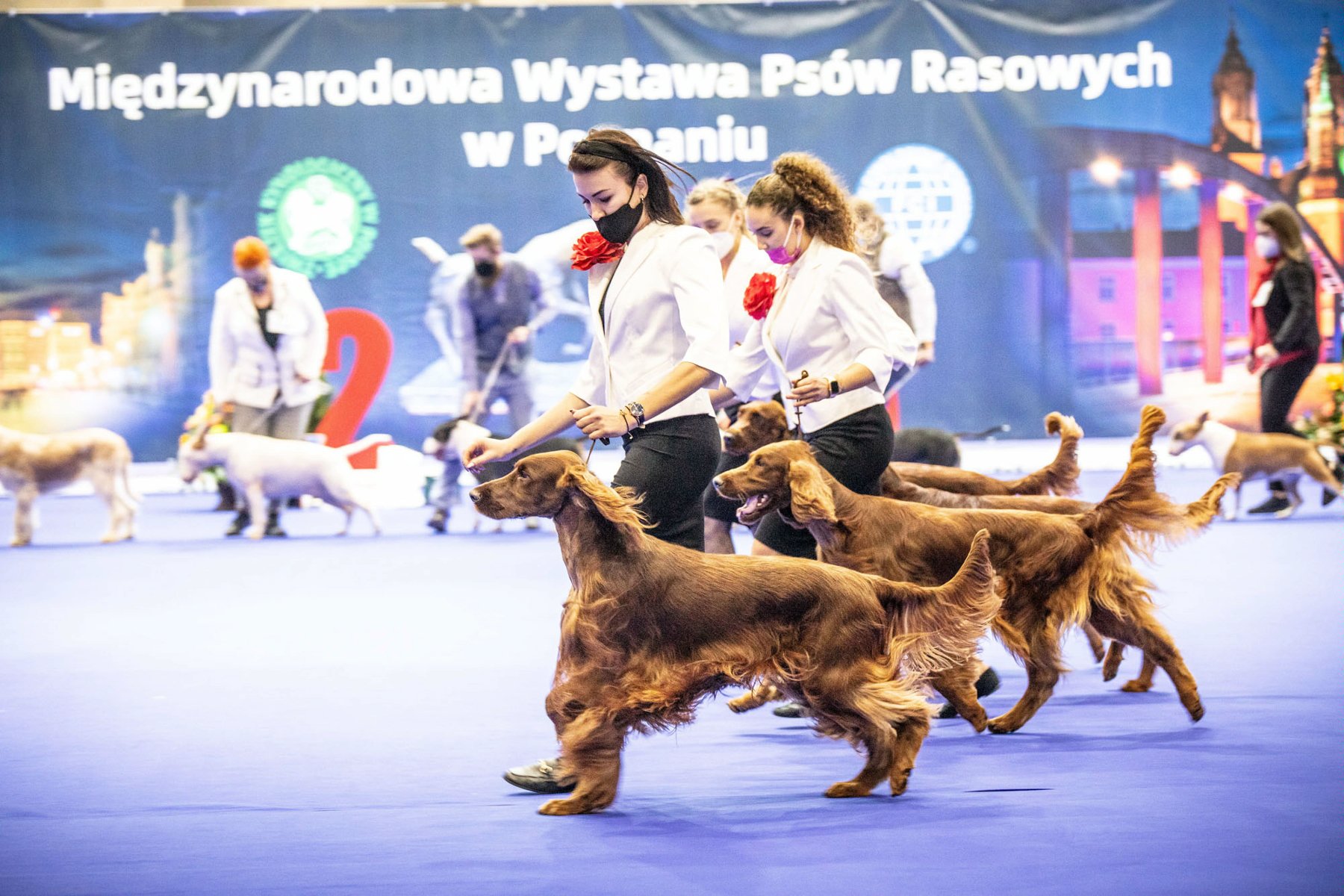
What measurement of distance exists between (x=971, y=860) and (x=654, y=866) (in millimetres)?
625

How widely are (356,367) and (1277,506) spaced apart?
279 inches

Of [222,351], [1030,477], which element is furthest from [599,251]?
[222,351]

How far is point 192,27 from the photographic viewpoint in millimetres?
11805

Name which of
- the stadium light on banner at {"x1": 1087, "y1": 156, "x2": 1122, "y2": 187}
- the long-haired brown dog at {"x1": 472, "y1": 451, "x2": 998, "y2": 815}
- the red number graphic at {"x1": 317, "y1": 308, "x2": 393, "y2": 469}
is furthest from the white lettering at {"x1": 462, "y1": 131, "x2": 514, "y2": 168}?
the long-haired brown dog at {"x1": 472, "y1": 451, "x2": 998, "y2": 815}

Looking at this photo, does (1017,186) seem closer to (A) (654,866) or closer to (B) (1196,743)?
(B) (1196,743)

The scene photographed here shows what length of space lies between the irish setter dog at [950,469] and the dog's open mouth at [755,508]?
→ 0.80 m

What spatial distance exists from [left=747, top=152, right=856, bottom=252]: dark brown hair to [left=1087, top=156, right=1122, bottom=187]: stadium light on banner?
8585 millimetres

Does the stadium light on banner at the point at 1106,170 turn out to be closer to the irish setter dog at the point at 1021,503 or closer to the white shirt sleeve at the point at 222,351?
the white shirt sleeve at the point at 222,351

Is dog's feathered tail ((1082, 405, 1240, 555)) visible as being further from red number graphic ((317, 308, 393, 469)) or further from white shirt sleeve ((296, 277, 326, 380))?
red number graphic ((317, 308, 393, 469))

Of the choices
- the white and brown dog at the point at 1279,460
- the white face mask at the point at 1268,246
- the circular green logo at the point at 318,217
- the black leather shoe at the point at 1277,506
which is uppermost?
the circular green logo at the point at 318,217

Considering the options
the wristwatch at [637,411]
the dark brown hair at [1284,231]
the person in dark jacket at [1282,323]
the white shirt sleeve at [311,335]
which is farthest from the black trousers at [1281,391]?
the wristwatch at [637,411]

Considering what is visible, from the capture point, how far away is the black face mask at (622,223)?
349cm

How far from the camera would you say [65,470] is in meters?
9.12

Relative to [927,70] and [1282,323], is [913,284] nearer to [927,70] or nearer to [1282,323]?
[1282,323]
